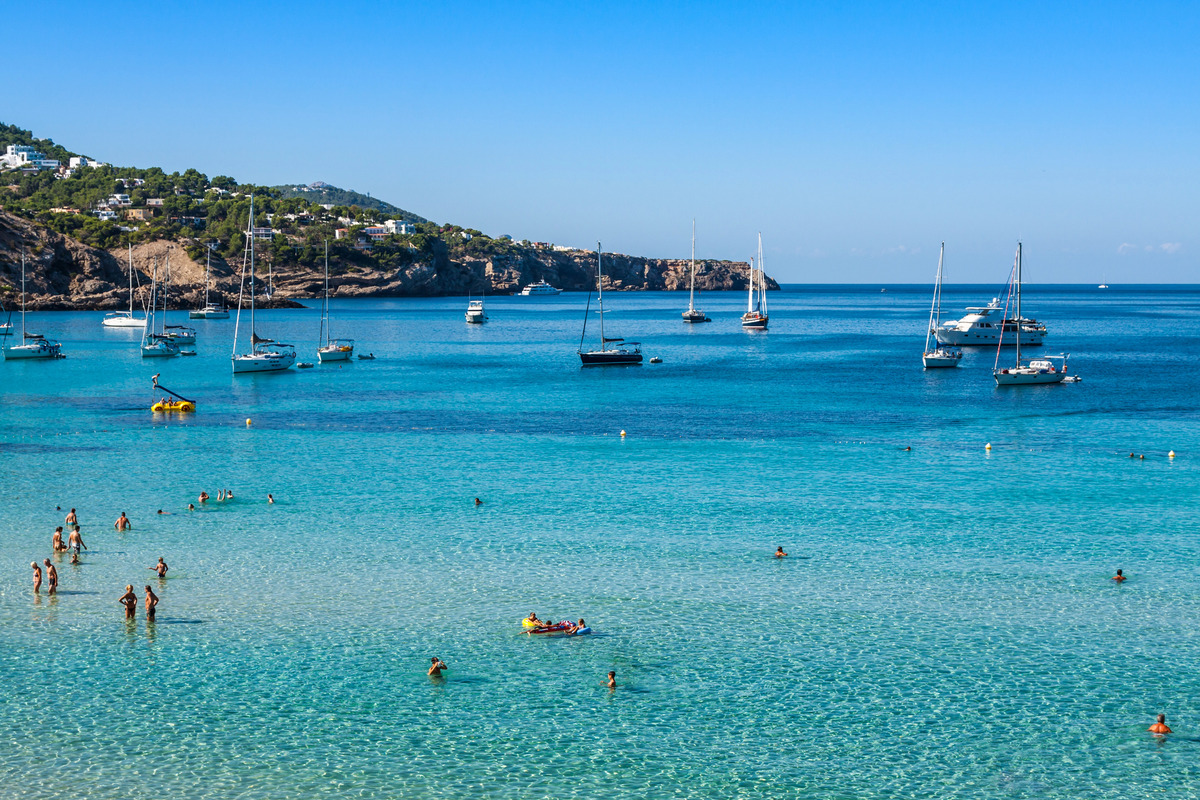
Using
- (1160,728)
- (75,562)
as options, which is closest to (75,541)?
(75,562)

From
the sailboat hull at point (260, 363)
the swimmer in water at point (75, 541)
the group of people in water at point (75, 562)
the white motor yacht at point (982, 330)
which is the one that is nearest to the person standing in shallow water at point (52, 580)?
the group of people in water at point (75, 562)

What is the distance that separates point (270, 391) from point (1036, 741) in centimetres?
7189

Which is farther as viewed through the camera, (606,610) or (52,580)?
(52,580)

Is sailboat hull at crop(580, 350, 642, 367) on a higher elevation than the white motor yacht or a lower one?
lower

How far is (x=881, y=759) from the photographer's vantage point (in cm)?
2119

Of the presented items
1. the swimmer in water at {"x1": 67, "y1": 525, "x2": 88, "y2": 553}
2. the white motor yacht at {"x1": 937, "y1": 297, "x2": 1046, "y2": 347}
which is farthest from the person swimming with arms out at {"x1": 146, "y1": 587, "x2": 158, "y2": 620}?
the white motor yacht at {"x1": 937, "y1": 297, "x2": 1046, "y2": 347}

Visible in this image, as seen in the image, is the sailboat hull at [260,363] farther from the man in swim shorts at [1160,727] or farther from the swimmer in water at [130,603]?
the man in swim shorts at [1160,727]

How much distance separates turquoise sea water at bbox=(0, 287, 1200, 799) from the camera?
21.0 m

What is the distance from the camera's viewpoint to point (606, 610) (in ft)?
98.0

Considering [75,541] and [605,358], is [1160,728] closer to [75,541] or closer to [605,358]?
[75,541]

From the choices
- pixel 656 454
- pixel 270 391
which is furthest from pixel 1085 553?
pixel 270 391

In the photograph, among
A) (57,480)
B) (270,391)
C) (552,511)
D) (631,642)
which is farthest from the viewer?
(270,391)

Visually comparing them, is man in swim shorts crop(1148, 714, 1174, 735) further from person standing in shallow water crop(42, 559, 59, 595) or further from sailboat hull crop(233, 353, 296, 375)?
sailboat hull crop(233, 353, 296, 375)

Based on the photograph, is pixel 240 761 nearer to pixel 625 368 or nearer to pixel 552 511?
pixel 552 511
